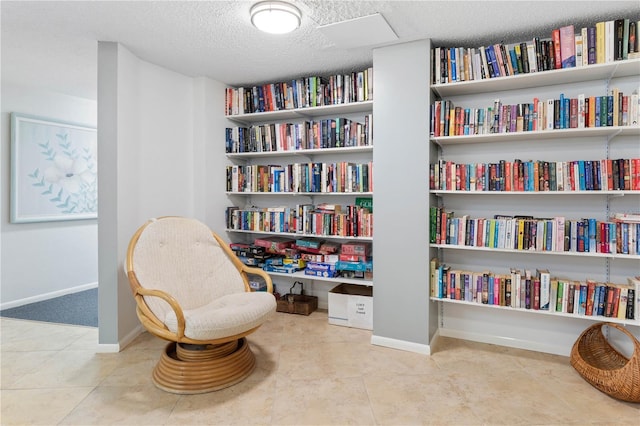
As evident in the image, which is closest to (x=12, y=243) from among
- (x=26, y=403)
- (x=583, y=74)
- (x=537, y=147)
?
(x=26, y=403)

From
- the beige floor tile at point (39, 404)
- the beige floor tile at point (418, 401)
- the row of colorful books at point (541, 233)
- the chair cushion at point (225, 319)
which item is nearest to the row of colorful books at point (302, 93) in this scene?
the row of colorful books at point (541, 233)

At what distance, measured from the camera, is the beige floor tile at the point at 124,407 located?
193cm

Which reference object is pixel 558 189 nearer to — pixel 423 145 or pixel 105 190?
pixel 423 145

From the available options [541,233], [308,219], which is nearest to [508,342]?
[541,233]

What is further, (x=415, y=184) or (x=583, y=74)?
(x=415, y=184)

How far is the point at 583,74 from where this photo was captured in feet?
8.13

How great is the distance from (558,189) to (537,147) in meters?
0.43

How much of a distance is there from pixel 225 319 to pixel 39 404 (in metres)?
1.12

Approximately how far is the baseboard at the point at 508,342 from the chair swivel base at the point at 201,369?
5.56ft

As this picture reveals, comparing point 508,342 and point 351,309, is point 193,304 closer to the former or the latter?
point 351,309

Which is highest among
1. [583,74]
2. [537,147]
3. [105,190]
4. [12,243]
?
[583,74]

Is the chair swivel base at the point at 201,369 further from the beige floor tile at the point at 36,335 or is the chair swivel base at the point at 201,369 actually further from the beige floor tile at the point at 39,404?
Answer: the beige floor tile at the point at 36,335

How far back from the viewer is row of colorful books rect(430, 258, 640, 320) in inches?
92.4

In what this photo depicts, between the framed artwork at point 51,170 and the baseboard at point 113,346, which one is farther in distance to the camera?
the framed artwork at point 51,170
